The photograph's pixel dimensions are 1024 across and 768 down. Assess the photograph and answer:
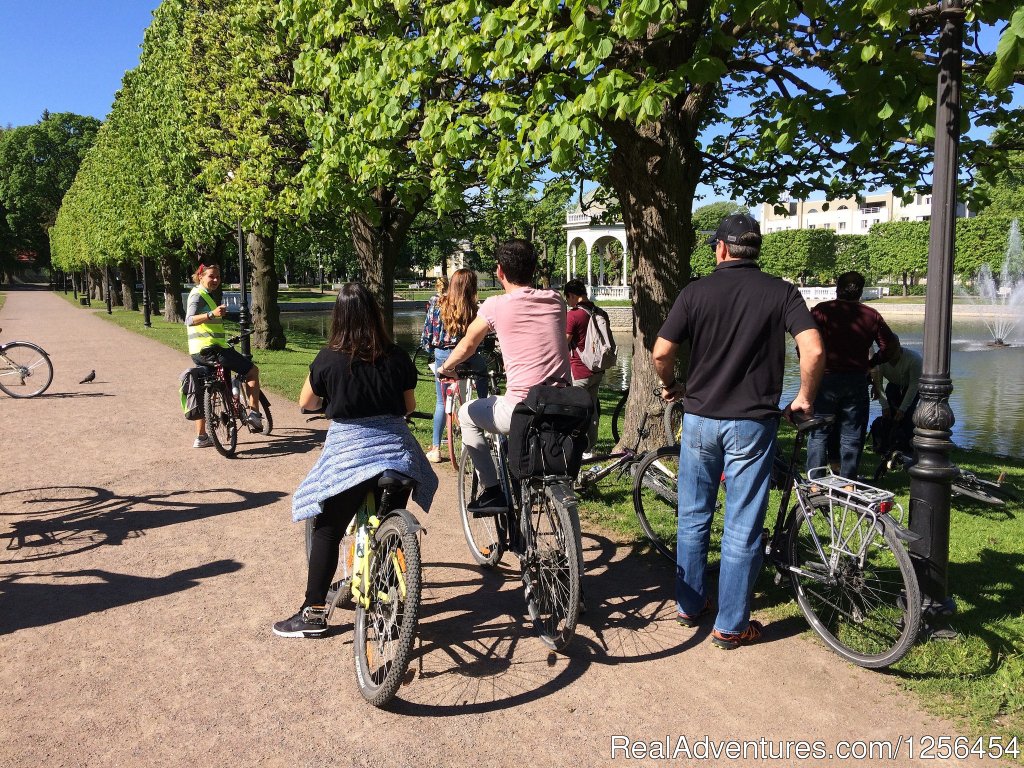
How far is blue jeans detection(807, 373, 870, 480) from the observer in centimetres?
636

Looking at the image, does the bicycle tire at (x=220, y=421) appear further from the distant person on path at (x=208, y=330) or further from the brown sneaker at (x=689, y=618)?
the brown sneaker at (x=689, y=618)

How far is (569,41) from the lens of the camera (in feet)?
18.9

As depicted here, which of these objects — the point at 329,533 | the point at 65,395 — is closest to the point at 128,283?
the point at 65,395

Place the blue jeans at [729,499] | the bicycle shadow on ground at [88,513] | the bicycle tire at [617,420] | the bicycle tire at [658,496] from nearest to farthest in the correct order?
the blue jeans at [729,499] → the bicycle tire at [658,496] → the bicycle shadow on ground at [88,513] → the bicycle tire at [617,420]

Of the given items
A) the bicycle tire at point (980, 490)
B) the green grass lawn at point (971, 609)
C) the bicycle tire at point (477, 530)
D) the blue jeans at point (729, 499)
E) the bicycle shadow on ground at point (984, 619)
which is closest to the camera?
the green grass lawn at point (971, 609)

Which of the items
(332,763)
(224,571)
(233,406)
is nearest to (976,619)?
(332,763)

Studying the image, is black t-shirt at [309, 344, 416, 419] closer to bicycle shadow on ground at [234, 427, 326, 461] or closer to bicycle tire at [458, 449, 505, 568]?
bicycle tire at [458, 449, 505, 568]

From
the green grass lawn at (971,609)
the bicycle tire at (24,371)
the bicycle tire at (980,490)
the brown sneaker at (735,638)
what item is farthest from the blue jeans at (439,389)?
the bicycle tire at (24,371)

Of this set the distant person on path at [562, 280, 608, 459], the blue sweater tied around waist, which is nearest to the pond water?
the distant person on path at [562, 280, 608, 459]

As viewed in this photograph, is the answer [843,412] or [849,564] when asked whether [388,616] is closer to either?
[849,564]

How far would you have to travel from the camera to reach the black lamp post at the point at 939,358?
3.94 m

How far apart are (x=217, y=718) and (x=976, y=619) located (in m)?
4.00

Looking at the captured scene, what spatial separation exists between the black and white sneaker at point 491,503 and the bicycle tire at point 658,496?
4.01 feet

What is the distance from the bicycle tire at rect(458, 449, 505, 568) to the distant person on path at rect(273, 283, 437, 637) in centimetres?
128
